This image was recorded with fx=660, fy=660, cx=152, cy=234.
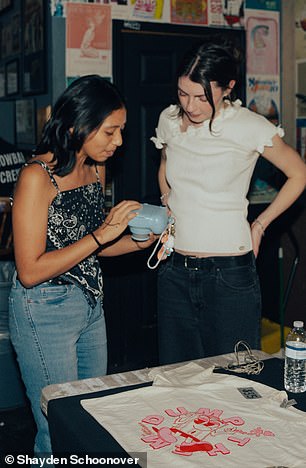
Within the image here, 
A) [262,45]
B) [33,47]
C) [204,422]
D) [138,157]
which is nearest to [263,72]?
[262,45]

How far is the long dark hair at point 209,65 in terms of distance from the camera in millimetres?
2182

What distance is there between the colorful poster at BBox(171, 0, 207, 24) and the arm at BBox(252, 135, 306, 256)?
1969mm

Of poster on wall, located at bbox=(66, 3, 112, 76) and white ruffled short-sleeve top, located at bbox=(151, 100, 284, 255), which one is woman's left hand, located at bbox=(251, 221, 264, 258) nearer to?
white ruffled short-sleeve top, located at bbox=(151, 100, 284, 255)

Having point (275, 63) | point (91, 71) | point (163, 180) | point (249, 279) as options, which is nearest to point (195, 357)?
point (249, 279)

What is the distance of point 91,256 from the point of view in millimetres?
2104

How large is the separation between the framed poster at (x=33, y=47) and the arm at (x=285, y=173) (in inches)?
75.6

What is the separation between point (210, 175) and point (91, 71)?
1.79 m

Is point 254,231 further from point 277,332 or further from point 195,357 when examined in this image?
point 277,332

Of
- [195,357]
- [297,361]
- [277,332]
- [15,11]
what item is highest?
[15,11]

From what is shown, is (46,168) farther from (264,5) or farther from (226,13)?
(264,5)

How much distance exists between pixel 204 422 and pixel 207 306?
760 mm

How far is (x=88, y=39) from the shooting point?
375 cm

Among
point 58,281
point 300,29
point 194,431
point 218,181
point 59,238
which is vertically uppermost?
point 300,29

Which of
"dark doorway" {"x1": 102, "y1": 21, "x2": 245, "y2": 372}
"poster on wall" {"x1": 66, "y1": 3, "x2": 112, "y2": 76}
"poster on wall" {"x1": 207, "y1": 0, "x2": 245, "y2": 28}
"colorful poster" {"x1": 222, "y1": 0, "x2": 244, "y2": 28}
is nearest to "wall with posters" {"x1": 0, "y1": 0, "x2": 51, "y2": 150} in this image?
"poster on wall" {"x1": 66, "y1": 3, "x2": 112, "y2": 76}
